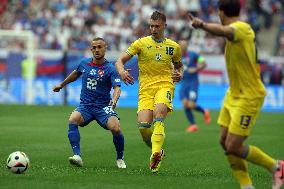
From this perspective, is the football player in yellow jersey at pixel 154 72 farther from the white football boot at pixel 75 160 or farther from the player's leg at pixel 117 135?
the white football boot at pixel 75 160

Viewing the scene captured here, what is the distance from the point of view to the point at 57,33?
121ft

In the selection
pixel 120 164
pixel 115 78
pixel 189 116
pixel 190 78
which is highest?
pixel 115 78

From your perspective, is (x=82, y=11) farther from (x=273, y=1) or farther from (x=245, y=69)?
(x=245, y=69)

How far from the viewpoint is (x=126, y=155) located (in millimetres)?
15039

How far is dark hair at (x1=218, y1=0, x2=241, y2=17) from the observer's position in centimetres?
930

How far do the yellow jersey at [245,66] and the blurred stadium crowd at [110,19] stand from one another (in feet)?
86.0

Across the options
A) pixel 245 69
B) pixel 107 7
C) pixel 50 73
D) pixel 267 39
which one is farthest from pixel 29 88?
pixel 245 69

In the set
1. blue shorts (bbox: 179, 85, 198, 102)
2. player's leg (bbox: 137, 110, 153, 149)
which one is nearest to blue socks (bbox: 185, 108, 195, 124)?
blue shorts (bbox: 179, 85, 198, 102)

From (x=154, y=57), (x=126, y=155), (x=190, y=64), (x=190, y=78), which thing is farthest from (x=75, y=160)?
(x=190, y=78)

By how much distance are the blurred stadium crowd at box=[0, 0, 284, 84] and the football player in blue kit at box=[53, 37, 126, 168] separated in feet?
74.5

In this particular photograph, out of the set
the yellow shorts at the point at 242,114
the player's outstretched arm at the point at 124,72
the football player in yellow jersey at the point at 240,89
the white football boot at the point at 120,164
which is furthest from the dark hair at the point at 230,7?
the white football boot at the point at 120,164

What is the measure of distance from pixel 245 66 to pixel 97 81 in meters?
3.89

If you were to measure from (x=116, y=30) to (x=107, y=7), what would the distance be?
2.32m

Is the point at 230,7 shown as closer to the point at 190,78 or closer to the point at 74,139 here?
the point at 74,139
